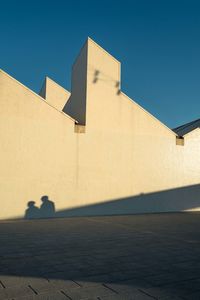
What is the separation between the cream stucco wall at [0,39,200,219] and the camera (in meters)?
13.2

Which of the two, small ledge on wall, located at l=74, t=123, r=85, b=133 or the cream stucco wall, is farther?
small ledge on wall, located at l=74, t=123, r=85, b=133

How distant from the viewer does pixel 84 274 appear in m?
4.53

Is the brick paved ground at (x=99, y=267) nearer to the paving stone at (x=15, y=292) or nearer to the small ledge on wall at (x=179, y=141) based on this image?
the paving stone at (x=15, y=292)

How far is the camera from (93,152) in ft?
48.2

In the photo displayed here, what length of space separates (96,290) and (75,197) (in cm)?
1039

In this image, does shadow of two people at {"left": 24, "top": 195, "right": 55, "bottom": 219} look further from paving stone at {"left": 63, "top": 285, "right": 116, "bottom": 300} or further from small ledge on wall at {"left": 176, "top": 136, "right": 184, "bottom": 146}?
paving stone at {"left": 63, "top": 285, "right": 116, "bottom": 300}

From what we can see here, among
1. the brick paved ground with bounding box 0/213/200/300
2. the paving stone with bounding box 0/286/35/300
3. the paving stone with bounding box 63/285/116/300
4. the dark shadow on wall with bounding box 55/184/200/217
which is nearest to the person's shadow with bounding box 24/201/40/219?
the dark shadow on wall with bounding box 55/184/200/217

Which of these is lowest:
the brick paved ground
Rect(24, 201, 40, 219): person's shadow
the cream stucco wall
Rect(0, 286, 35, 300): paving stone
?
Rect(0, 286, 35, 300): paving stone

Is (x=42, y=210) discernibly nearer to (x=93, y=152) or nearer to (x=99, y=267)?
(x=93, y=152)

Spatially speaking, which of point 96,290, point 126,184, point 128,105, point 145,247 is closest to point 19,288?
point 96,290

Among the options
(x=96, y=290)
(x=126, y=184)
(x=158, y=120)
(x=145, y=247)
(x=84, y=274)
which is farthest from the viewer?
(x=158, y=120)

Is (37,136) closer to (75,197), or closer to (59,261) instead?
(75,197)

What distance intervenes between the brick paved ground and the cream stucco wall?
545 cm

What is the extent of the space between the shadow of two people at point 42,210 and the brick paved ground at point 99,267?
4.95 metres
